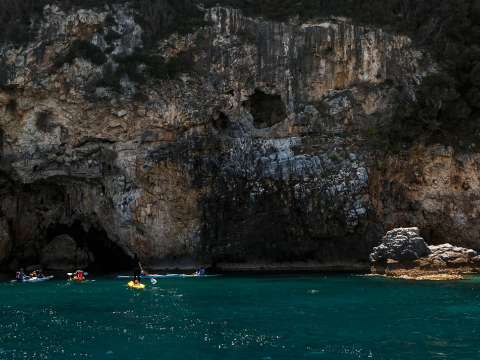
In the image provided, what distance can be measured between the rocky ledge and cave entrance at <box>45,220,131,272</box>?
22.2 meters

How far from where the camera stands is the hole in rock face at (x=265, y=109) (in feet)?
132

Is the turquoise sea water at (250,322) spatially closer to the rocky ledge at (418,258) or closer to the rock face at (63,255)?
the rocky ledge at (418,258)

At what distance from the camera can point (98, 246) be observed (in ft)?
147

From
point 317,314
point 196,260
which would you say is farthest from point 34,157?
point 317,314

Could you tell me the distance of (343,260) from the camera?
37.6 meters

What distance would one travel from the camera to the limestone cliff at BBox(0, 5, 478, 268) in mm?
37125

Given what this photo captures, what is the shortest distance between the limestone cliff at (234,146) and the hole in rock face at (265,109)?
108 millimetres

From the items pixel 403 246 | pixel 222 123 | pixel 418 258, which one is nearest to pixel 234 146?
pixel 222 123

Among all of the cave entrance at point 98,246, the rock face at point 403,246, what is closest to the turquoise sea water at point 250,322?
the rock face at point 403,246

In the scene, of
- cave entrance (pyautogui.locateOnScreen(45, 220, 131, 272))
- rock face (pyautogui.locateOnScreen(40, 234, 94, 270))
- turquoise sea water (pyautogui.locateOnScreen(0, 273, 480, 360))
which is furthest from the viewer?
cave entrance (pyautogui.locateOnScreen(45, 220, 131, 272))

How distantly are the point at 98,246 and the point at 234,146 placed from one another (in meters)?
15.3

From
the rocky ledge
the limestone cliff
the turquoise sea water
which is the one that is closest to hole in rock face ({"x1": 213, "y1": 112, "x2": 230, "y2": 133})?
the limestone cliff

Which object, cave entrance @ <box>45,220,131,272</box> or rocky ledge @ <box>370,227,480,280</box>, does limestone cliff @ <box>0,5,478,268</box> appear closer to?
cave entrance @ <box>45,220,131,272</box>

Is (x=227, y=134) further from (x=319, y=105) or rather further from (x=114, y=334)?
(x=114, y=334)
